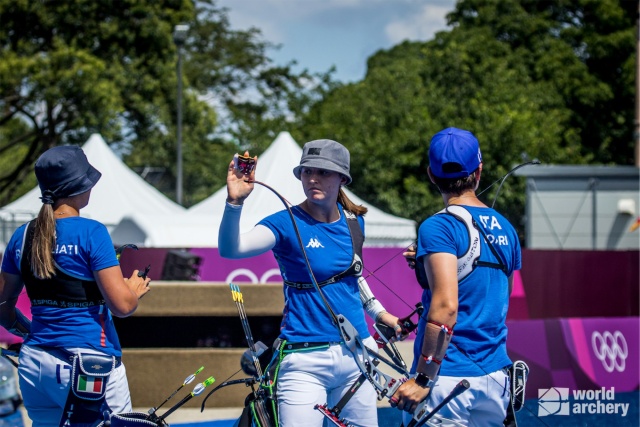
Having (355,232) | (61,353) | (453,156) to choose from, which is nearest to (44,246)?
(61,353)

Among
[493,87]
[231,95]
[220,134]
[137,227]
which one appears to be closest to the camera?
[137,227]

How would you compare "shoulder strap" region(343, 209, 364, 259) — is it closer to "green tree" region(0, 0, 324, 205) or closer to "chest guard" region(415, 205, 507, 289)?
"chest guard" region(415, 205, 507, 289)

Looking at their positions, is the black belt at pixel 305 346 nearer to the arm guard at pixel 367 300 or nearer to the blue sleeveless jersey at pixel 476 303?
the arm guard at pixel 367 300

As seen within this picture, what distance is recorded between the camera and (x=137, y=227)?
17.6m

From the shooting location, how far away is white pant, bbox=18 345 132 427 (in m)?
3.96

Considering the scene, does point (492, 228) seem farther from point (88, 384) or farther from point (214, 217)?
point (214, 217)

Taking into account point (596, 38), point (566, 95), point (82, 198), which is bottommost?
point (82, 198)

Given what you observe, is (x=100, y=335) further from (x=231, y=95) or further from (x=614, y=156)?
(x=231, y=95)

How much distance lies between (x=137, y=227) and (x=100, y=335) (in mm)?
13744

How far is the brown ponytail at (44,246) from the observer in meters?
3.90

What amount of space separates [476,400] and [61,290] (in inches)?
68.5

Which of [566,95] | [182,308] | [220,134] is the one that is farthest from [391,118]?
[182,308]

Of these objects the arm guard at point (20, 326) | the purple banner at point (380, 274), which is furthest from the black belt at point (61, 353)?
the purple banner at point (380, 274)

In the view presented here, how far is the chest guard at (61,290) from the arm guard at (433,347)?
4.64 ft
